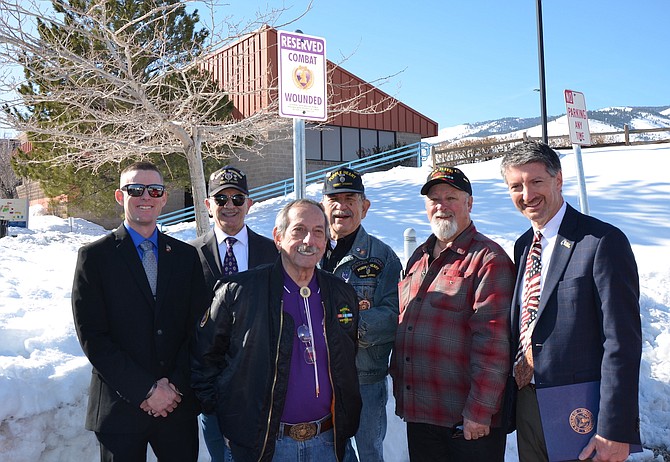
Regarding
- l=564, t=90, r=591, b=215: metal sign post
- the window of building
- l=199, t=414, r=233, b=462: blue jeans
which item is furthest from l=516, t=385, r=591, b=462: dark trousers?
the window of building

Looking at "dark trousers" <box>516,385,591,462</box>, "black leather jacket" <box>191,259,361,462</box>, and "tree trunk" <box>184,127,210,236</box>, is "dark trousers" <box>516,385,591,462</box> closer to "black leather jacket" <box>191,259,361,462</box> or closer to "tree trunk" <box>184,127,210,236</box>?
"black leather jacket" <box>191,259,361,462</box>

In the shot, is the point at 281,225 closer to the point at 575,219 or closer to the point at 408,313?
the point at 408,313

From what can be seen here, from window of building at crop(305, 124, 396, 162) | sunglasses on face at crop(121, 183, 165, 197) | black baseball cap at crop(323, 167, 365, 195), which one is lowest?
sunglasses on face at crop(121, 183, 165, 197)

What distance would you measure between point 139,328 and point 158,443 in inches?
25.1

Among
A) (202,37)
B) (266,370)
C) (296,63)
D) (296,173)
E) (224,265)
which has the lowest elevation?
(266,370)

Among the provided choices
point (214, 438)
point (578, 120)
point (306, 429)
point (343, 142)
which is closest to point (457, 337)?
point (306, 429)

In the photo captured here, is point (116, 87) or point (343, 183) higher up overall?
point (116, 87)

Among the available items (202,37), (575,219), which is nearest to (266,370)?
(575,219)

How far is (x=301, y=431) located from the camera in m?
2.68

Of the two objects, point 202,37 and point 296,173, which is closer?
point 296,173

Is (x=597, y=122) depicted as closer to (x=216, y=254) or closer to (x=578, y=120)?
(x=578, y=120)

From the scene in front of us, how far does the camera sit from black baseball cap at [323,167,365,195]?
A: 3.58 metres

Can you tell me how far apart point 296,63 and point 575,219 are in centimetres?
227

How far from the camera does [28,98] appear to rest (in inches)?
402
